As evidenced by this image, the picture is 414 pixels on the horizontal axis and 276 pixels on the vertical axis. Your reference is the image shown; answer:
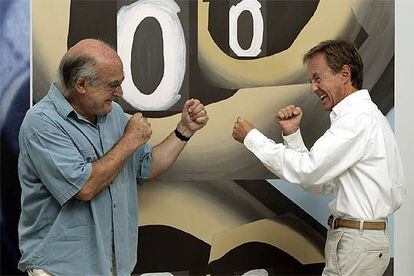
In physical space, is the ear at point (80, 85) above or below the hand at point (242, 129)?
above

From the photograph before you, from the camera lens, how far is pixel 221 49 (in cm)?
284

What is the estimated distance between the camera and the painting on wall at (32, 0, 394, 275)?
2.78m

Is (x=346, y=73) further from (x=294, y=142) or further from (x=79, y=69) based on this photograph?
(x=79, y=69)

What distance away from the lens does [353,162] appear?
2.26 metres

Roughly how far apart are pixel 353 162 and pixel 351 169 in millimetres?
55

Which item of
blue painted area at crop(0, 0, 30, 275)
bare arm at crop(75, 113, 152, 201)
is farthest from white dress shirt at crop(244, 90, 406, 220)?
blue painted area at crop(0, 0, 30, 275)

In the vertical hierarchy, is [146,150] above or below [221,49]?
below

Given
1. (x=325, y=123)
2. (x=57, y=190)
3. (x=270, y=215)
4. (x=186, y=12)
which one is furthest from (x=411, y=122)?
(x=57, y=190)

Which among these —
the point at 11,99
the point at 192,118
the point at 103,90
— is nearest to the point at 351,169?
the point at 192,118

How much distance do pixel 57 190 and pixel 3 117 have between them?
0.67 meters

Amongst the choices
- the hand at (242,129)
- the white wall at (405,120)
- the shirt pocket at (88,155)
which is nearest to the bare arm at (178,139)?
the hand at (242,129)

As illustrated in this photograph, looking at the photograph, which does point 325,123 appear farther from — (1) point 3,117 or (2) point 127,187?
(1) point 3,117

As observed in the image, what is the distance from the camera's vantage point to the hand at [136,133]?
7.55 ft

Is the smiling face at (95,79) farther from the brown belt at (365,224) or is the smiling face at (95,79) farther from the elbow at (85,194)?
the brown belt at (365,224)
